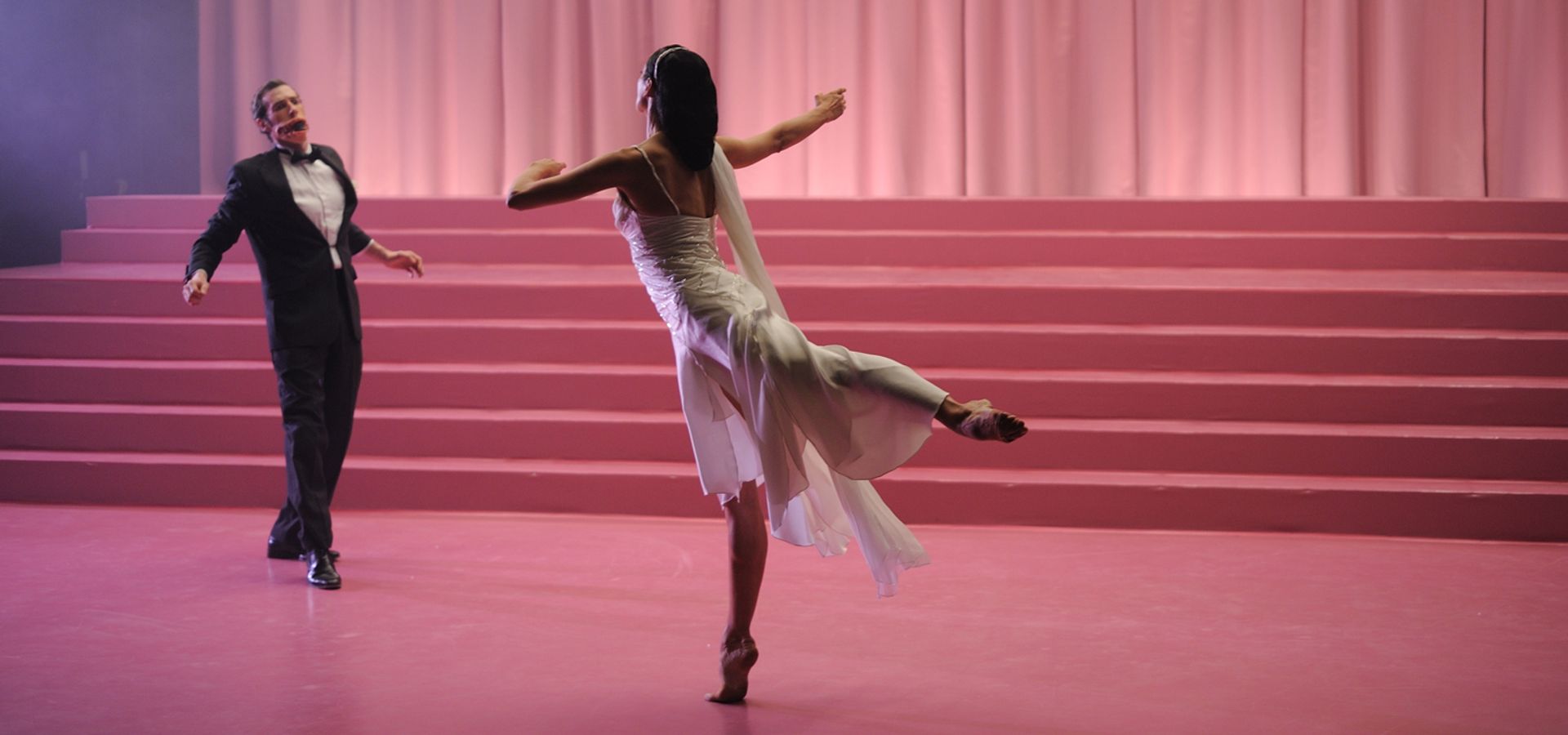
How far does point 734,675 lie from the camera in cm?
319

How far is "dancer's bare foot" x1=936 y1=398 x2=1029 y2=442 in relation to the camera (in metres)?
2.58

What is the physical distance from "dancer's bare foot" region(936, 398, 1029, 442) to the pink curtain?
554 centimetres

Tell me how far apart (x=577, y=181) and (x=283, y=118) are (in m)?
1.71

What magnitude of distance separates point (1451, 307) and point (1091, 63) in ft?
9.77

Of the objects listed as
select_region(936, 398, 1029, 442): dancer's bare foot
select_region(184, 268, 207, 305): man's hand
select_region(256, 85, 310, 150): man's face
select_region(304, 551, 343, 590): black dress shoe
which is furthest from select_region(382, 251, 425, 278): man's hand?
select_region(936, 398, 1029, 442): dancer's bare foot

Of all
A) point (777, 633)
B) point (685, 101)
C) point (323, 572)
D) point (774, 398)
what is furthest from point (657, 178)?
point (323, 572)

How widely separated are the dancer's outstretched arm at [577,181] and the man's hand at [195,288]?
1.49 metres

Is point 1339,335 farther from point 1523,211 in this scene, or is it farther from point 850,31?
point 850,31

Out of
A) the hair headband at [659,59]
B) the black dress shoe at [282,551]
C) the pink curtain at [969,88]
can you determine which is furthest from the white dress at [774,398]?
the pink curtain at [969,88]

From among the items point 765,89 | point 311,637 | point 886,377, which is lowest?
point 311,637

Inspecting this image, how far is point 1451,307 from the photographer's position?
5586mm

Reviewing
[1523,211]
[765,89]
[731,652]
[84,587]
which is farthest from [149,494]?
[1523,211]

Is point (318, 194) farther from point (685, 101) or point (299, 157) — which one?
point (685, 101)

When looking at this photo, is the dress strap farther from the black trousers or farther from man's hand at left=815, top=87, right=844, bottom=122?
the black trousers
